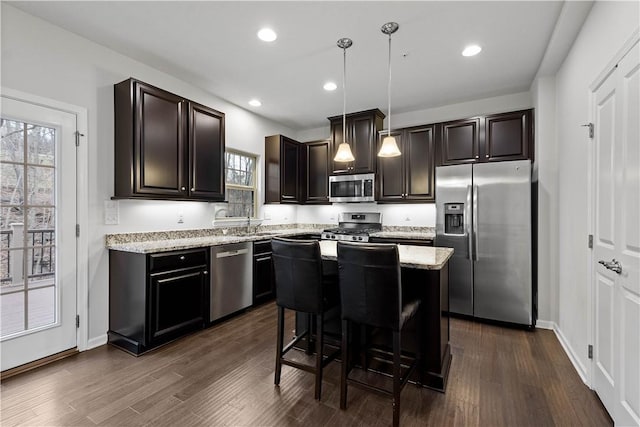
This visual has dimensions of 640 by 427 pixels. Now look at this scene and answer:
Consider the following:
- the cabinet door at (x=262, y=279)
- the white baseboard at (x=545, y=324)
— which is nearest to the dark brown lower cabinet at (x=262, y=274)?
the cabinet door at (x=262, y=279)

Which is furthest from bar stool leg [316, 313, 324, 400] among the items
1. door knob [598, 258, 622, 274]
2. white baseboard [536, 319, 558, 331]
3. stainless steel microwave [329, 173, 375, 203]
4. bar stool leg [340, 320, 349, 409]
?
stainless steel microwave [329, 173, 375, 203]

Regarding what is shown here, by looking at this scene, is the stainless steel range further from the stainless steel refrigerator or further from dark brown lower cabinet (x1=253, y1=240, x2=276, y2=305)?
the stainless steel refrigerator

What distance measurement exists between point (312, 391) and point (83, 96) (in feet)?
10.7

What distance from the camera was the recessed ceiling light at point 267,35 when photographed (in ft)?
8.50

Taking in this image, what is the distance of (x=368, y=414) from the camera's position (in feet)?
6.11

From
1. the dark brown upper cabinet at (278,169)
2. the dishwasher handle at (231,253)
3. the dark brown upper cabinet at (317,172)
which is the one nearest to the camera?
the dishwasher handle at (231,253)

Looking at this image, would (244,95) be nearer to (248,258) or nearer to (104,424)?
(248,258)

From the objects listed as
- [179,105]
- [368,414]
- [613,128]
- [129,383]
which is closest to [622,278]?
[613,128]

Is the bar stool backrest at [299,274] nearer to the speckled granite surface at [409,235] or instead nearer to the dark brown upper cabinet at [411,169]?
the speckled granite surface at [409,235]

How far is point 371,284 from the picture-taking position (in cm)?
178

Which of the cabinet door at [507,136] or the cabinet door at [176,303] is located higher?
the cabinet door at [507,136]

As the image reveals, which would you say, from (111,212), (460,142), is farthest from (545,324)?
(111,212)

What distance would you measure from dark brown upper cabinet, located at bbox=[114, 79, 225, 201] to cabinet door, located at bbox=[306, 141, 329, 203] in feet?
6.51

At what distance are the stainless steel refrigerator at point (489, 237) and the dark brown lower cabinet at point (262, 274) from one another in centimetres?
229
